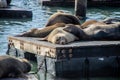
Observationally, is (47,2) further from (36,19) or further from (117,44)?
(117,44)

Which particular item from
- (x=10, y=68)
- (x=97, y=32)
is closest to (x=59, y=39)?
(x=97, y=32)

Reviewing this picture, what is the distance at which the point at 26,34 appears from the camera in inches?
455

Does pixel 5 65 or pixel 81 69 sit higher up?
pixel 5 65

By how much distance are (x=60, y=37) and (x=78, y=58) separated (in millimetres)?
617

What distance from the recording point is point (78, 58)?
10125 mm

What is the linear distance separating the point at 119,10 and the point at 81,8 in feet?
16.5

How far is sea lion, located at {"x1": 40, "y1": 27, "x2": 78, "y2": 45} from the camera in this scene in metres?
10.2

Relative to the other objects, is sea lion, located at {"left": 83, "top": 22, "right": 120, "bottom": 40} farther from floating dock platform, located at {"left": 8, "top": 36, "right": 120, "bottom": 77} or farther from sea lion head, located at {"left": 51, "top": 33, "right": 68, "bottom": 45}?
sea lion head, located at {"left": 51, "top": 33, "right": 68, "bottom": 45}

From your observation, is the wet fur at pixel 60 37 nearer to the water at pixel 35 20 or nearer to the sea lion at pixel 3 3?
the water at pixel 35 20

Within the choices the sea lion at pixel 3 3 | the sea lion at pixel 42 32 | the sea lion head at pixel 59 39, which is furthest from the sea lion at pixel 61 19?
the sea lion at pixel 3 3

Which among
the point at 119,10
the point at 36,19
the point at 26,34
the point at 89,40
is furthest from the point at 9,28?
the point at 119,10

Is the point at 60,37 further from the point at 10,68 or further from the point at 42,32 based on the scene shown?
the point at 10,68

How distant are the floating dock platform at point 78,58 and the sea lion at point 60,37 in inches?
5.4

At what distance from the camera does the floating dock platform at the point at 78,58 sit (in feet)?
32.7
